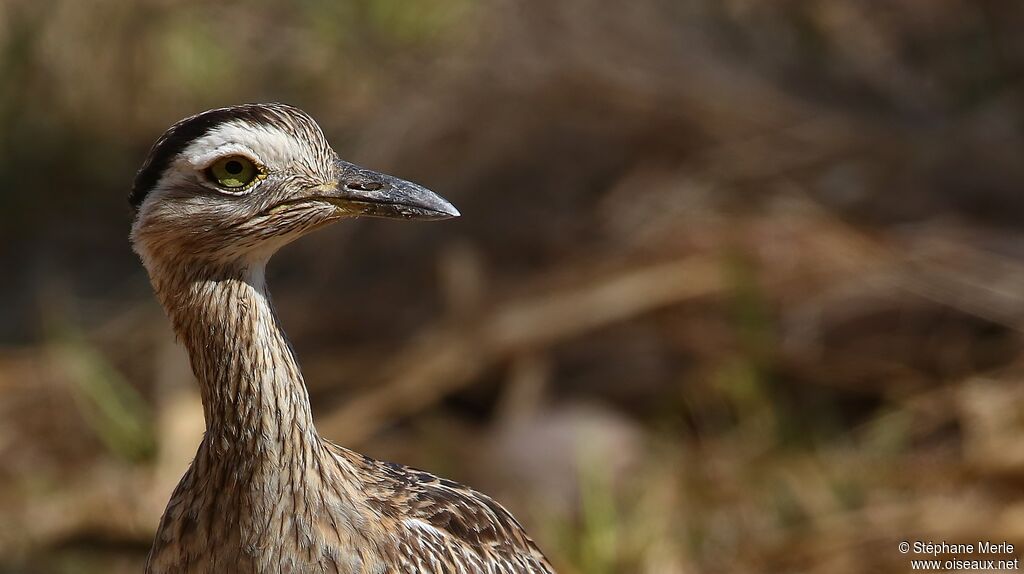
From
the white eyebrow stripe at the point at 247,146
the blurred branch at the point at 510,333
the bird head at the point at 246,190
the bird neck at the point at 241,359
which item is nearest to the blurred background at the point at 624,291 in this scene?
the blurred branch at the point at 510,333

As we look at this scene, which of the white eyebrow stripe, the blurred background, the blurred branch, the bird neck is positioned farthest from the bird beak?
the blurred branch

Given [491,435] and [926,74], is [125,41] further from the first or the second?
[926,74]

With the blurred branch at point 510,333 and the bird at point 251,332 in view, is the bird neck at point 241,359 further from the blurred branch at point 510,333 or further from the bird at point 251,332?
the blurred branch at point 510,333

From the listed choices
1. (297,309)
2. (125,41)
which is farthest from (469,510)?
(125,41)

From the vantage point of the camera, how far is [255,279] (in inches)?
Answer: 116

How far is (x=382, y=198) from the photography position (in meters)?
2.98

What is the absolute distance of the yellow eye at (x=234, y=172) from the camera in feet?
9.36

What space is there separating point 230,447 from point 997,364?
4.10 m

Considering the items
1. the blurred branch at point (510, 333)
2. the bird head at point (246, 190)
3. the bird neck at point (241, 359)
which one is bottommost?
the bird neck at point (241, 359)

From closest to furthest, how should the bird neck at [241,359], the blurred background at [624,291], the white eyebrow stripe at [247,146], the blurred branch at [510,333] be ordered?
the white eyebrow stripe at [247,146]
the bird neck at [241,359]
the blurred background at [624,291]
the blurred branch at [510,333]

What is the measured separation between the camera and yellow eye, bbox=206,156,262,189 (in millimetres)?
2854

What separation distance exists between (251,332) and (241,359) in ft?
0.20

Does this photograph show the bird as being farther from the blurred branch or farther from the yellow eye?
the blurred branch

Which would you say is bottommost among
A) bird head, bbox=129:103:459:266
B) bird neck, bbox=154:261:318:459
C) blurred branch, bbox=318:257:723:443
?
bird neck, bbox=154:261:318:459
